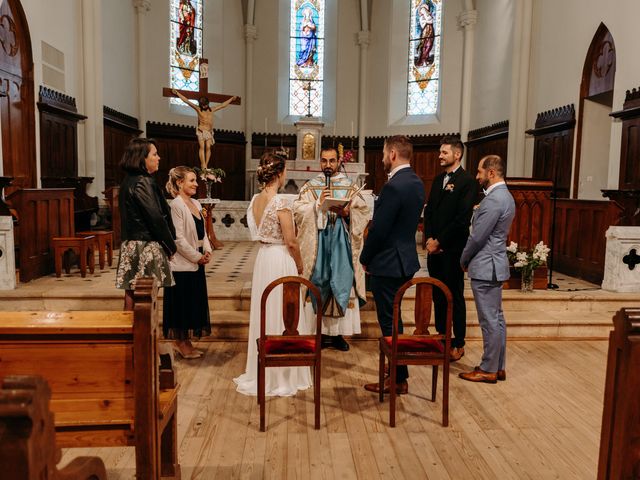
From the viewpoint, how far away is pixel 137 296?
1.79m

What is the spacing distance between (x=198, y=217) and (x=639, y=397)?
11.1 ft

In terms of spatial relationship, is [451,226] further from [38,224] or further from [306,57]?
[306,57]

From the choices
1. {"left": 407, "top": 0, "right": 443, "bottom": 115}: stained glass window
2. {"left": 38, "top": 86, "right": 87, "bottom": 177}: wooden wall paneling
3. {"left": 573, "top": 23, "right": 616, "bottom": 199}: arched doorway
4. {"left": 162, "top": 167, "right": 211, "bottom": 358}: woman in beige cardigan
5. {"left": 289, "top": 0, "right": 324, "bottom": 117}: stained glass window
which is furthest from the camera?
{"left": 289, "top": 0, "right": 324, "bottom": 117}: stained glass window

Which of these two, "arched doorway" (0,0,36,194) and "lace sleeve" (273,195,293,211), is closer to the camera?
"lace sleeve" (273,195,293,211)

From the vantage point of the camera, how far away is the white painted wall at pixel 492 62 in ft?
35.9

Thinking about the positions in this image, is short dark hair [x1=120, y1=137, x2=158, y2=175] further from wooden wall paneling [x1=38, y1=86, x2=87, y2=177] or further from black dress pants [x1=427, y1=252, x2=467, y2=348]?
wooden wall paneling [x1=38, y1=86, x2=87, y2=177]

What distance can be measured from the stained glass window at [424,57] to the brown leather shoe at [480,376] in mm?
11139

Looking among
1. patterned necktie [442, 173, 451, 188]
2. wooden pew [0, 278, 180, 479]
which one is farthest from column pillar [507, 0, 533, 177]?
wooden pew [0, 278, 180, 479]

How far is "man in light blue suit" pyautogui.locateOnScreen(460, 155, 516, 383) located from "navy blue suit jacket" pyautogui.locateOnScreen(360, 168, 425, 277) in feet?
1.75

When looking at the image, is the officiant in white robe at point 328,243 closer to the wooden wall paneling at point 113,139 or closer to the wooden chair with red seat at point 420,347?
the wooden chair with red seat at point 420,347

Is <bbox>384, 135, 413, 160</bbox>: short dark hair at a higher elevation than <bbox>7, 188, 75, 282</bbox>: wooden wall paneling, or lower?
higher

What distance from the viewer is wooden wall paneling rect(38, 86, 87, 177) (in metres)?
8.38

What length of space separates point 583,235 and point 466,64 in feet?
24.3

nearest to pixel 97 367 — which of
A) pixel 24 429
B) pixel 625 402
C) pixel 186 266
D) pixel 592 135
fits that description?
pixel 24 429
